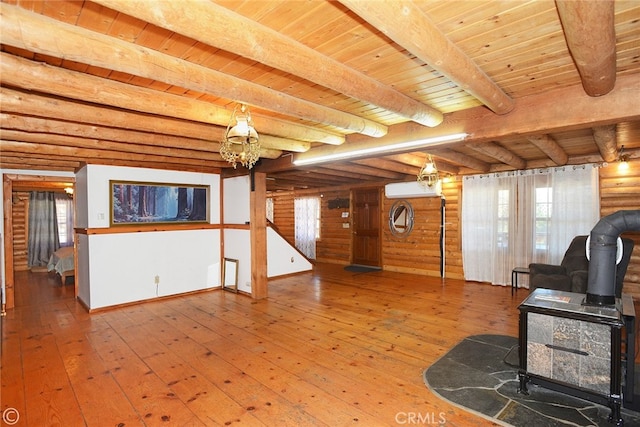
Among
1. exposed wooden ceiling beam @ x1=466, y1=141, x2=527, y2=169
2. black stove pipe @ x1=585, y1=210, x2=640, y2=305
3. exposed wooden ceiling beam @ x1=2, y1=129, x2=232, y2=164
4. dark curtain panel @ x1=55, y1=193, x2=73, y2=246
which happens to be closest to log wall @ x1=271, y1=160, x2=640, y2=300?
exposed wooden ceiling beam @ x1=466, y1=141, x2=527, y2=169

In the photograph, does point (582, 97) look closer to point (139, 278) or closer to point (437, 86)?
point (437, 86)

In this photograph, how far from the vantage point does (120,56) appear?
1722 millimetres

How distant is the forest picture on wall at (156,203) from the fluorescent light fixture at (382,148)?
236 centimetres

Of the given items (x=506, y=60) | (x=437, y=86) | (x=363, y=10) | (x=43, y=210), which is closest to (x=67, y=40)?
(x=363, y=10)

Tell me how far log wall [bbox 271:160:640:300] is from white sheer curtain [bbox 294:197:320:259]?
264 millimetres

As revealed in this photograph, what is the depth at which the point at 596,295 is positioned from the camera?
98.0 inches

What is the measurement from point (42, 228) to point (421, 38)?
10979mm

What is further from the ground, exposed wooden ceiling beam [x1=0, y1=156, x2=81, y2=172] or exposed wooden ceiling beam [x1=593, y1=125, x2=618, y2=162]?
exposed wooden ceiling beam [x1=593, y1=125, x2=618, y2=162]

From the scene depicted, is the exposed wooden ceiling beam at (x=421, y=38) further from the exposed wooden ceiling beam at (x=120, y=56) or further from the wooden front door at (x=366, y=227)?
the wooden front door at (x=366, y=227)

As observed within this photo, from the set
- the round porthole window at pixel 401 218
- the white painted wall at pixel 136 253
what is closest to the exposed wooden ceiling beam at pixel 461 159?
the round porthole window at pixel 401 218

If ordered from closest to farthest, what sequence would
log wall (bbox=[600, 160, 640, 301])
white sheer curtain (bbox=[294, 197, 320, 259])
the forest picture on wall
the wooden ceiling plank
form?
the wooden ceiling plank → log wall (bbox=[600, 160, 640, 301]) → the forest picture on wall → white sheer curtain (bbox=[294, 197, 320, 259])

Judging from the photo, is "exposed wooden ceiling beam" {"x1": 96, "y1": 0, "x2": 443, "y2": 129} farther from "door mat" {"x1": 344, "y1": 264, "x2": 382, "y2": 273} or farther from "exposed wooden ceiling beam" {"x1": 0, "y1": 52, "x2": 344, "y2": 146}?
"door mat" {"x1": 344, "y1": 264, "x2": 382, "y2": 273}

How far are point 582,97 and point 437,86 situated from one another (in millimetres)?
1039

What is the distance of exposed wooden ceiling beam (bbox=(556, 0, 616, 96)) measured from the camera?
1279 mm
